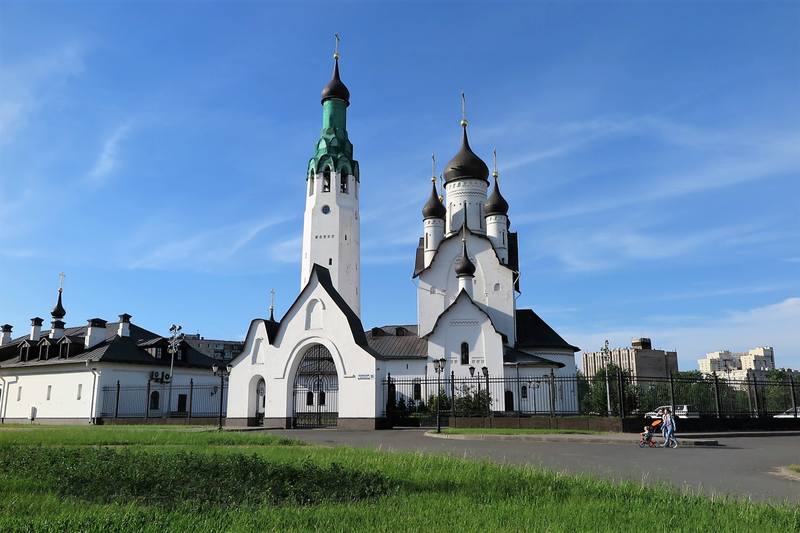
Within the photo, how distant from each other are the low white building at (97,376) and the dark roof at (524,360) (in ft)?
60.5

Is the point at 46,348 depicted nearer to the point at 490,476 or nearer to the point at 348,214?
the point at 348,214

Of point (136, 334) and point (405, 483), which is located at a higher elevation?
point (136, 334)

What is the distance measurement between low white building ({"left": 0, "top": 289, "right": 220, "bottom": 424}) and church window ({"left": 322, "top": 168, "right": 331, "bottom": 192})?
1529cm

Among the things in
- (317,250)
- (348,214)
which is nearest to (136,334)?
(317,250)

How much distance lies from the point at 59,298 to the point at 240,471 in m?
41.1

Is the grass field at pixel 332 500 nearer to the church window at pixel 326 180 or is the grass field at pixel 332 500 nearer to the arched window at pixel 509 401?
the arched window at pixel 509 401

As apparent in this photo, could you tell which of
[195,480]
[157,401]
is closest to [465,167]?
[157,401]

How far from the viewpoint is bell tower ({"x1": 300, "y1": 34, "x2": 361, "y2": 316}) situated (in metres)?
45.9

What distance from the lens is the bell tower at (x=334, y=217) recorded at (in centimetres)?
4594

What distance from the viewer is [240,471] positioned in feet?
26.9

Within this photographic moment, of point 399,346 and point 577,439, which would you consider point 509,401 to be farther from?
point 577,439

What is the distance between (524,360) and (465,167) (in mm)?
16561

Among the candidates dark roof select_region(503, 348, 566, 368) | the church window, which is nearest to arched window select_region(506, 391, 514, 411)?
dark roof select_region(503, 348, 566, 368)

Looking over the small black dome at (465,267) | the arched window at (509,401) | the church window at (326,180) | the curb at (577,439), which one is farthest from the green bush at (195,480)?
the church window at (326,180)
